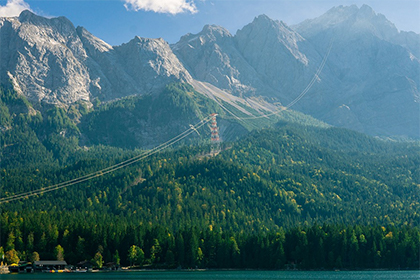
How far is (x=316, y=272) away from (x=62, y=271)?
85.0 metres

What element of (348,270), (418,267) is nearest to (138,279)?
(348,270)

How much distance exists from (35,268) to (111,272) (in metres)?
25.9

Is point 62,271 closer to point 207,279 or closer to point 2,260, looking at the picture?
point 2,260

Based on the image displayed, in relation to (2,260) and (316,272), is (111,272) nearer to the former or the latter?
(2,260)

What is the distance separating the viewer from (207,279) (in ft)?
537

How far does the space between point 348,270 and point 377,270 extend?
385 inches

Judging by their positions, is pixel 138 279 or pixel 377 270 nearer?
pixel 138 279

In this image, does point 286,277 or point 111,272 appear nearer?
point 286,277

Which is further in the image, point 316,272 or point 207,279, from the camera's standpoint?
point 316,272

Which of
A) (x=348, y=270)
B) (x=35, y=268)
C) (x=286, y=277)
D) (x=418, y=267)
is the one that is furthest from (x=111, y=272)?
(x=418, y=267)

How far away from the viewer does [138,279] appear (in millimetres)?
162250

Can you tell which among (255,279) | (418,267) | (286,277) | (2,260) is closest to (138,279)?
(255,279)

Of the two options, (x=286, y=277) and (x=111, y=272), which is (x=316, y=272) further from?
(x=111, y=272)

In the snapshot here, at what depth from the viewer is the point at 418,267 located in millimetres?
198625
